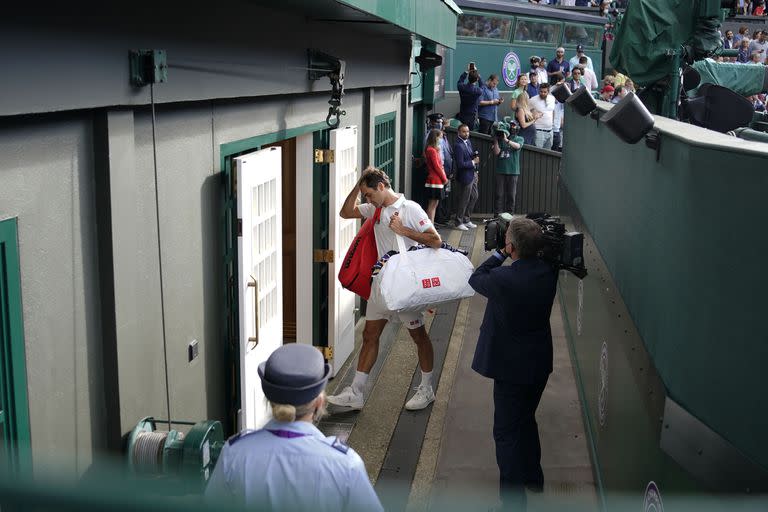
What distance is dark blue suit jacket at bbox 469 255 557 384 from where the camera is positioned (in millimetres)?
5223

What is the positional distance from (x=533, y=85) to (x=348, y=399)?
43.4 ft

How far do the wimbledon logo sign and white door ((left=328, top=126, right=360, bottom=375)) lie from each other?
15810 millimetres

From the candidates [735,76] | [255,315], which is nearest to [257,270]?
[255,315]

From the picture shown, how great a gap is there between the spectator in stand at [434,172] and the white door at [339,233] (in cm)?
569

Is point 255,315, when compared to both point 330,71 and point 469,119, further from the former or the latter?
point 469,119

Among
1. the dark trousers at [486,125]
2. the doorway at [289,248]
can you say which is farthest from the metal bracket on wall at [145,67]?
the dark trousers at [486,125]

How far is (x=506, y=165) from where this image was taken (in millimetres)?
16219

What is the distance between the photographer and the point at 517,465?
18.0 feet

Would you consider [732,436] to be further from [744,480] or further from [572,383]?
[572,383]

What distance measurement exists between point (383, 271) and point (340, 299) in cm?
151

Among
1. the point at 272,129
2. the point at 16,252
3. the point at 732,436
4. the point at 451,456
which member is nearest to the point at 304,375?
the point at 16,252

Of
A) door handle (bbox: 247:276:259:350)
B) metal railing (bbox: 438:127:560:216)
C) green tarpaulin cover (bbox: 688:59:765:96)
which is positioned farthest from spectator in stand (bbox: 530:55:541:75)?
door handle (bbox: 247:276:259:350)

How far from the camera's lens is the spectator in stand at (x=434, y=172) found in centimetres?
1398

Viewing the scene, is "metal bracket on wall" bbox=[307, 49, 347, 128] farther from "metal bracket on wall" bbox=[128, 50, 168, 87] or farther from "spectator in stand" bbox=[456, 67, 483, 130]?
"spectator in stand" bbox=[456, 67, 483, 130]
